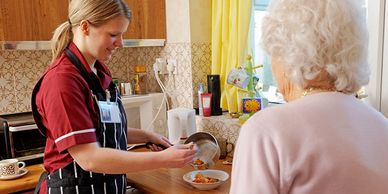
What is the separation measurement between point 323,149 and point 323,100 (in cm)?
10

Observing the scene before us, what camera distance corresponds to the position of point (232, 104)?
2.10 metres

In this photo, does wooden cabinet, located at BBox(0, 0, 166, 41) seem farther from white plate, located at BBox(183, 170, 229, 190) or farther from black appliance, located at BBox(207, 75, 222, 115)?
white plate, located at BBox(183, 170, 229, 190)

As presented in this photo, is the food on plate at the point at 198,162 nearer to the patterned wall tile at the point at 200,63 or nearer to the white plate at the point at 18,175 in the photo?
the patterned wall tile at the point at 200,63

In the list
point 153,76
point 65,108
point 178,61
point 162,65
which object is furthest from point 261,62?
point 65,108

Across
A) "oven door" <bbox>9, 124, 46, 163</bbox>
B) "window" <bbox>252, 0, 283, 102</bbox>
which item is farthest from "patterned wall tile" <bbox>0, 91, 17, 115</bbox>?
"window" <bbox>252, 0, 283, 102</bbox>

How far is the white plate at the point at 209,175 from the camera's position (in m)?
1.52

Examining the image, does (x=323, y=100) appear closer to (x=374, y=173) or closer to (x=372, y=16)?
(x=374, y=173)

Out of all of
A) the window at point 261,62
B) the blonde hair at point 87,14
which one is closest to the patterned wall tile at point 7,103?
the blonde hair at point 87,14

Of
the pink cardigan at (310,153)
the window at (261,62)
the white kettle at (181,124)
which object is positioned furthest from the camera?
the window at (261,62)

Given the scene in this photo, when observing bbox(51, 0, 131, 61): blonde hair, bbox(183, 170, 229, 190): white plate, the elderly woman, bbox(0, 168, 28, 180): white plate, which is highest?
bbox(51, 0, 131, 61): blonde hair

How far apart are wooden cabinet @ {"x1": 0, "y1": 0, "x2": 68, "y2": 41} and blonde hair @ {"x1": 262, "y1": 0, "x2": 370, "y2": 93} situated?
1502 millimetres

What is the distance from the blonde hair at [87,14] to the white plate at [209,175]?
70 cm

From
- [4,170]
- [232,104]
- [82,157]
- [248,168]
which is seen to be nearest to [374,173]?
[248,168]

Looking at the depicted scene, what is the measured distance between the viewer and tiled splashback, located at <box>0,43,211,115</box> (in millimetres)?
2152
